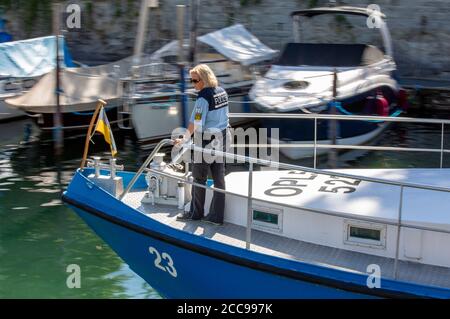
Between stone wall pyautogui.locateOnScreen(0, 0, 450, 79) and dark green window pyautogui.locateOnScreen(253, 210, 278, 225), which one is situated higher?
stone wall pyautogui.locateOnScreen(0, 0, 450, 79)

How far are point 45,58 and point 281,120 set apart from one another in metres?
7.15

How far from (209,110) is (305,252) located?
59.8 inches

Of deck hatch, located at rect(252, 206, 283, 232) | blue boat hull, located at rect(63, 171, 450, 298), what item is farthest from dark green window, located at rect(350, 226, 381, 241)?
deck hatch, located at rect(252, 206, 283, 232)

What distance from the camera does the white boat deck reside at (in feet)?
21.2

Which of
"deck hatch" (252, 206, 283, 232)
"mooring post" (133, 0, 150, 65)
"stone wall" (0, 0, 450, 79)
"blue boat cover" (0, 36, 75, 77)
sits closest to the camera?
"deck hatch" (252, 206, 283, 232)

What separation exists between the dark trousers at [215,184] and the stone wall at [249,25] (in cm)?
1098

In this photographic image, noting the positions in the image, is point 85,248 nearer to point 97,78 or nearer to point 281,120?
point 281,120

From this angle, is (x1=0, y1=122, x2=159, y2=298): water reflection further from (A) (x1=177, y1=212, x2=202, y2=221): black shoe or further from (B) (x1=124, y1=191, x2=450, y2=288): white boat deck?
(B) (x1=124, y1=191, x2=450, y2=288): white boat deck

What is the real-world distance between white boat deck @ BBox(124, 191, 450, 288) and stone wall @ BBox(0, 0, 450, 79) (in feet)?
36.5

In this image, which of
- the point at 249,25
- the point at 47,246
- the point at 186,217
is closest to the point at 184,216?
the point at 186,217

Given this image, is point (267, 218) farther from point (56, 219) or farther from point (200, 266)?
point (56, 219)

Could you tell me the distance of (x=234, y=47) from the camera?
18516 millimetres

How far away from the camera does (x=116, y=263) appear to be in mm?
10023
